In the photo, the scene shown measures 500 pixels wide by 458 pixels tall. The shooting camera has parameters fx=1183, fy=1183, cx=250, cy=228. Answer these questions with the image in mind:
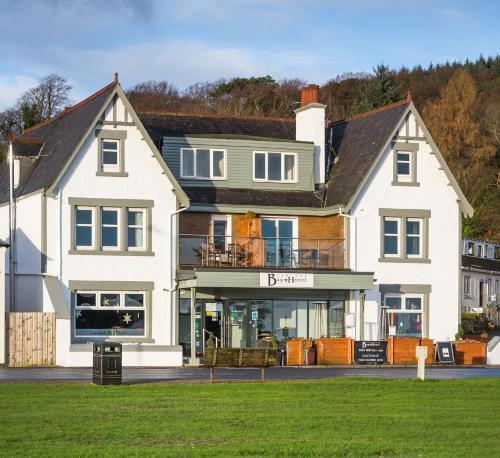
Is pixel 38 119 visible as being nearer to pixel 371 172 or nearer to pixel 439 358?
pixel 371 172

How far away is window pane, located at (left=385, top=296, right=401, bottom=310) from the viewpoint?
162 feet

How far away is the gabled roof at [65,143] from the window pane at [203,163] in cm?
317

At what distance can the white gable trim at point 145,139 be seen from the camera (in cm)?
4505

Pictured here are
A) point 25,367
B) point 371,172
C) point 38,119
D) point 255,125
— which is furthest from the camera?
point 38,119

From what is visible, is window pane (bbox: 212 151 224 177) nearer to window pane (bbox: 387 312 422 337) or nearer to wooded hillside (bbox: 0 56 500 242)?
window pane (bbox: 387 312 422 337)

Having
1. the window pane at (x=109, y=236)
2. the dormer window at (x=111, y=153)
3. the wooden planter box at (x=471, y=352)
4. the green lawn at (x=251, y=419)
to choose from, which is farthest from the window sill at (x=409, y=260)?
the green lawn at (x=251, y=419)

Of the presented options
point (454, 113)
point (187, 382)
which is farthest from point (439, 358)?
point (454, 113)

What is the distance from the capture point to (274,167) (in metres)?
50.7

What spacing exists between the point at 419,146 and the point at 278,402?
2614cm

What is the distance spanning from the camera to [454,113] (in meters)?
91.2

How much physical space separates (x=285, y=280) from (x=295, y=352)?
10.3 feet

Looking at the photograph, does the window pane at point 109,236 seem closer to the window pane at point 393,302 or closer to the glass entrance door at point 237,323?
the glass entrance door at point 237,323

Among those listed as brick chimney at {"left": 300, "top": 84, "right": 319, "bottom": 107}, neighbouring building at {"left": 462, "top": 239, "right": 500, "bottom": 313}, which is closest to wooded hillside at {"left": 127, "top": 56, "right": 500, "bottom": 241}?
neighbouring building at {"left": 462, "top": 239, "right": 500, "bottom": 313}

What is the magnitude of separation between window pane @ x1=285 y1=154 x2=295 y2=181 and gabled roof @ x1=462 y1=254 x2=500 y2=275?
77.6 feet
